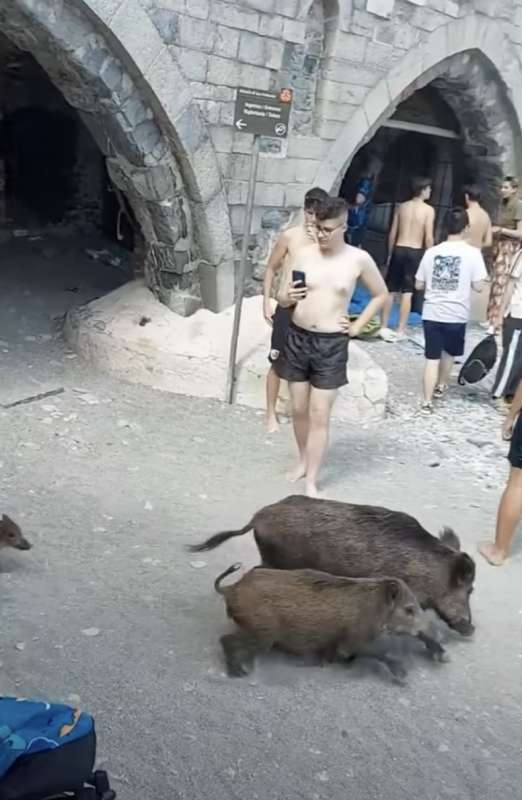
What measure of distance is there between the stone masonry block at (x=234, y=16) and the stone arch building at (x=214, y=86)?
0.4 inches

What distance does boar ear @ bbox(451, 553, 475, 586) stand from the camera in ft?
11.0

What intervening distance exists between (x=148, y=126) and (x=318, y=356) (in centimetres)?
283

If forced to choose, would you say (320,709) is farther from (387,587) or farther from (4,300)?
(4,300)

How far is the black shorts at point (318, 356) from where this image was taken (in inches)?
183

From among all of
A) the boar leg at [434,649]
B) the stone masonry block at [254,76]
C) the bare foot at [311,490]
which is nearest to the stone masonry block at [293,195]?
the stone masonry block at [254,76]

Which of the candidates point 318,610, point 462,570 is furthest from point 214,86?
point 318,610

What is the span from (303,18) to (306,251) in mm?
3292

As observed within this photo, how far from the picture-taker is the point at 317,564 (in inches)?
137

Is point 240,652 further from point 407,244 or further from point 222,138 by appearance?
point 407,244

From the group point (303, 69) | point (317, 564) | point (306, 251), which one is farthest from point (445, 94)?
point (317, 564)

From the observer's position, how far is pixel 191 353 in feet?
21.6

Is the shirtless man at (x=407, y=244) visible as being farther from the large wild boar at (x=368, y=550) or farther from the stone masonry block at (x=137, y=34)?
the large wild boar at (x=368, y=550)

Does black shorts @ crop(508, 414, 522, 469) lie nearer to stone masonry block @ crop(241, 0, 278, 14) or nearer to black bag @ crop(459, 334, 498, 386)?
black bag @ crop(459, 334, 498, 386)

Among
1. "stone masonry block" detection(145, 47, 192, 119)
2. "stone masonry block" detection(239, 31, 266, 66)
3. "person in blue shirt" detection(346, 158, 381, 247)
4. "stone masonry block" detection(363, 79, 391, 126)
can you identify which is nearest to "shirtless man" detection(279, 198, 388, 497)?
"stone masonry block" detection(145, 47, 192, 119)
